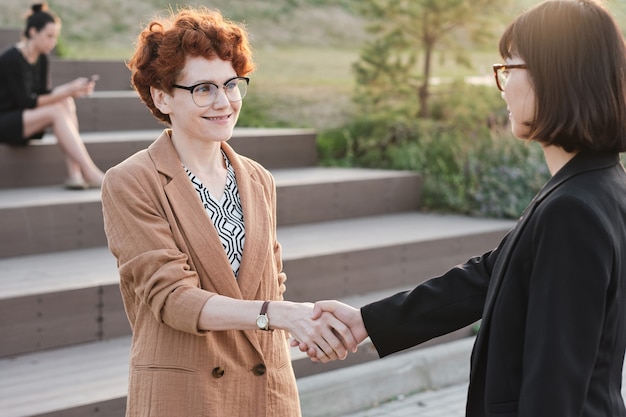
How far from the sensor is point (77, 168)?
7.97 metres

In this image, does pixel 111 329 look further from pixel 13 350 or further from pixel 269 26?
pixel 269 26

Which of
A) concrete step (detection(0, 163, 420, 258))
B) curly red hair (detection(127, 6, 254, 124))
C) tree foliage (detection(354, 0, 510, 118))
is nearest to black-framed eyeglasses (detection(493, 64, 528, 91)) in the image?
curly red hair (detection(127, 6, 254, 124))

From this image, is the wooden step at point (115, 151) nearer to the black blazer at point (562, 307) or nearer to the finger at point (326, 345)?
the finger at point (326, 345)

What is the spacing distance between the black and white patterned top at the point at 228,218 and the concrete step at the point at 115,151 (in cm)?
510

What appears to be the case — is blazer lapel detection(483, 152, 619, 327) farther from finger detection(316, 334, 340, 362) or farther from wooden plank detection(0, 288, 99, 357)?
wooden plank detection(0, 288, 99, 357)

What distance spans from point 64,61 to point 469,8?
14.6 ft

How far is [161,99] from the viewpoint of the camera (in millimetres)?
3295

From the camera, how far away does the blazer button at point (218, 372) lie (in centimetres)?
312

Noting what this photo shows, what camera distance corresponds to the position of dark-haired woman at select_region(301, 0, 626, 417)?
227 centimetres

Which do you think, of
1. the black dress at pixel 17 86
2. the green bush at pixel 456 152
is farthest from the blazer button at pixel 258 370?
the green bush at pixel 456 152

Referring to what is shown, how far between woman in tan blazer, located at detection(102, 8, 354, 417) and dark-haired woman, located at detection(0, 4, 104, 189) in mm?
4710

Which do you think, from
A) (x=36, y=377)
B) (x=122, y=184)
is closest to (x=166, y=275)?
(x=122, y=184)

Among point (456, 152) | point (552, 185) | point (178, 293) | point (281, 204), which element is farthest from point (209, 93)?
point (456, 152)


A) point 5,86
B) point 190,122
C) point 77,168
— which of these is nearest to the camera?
point 190,122
